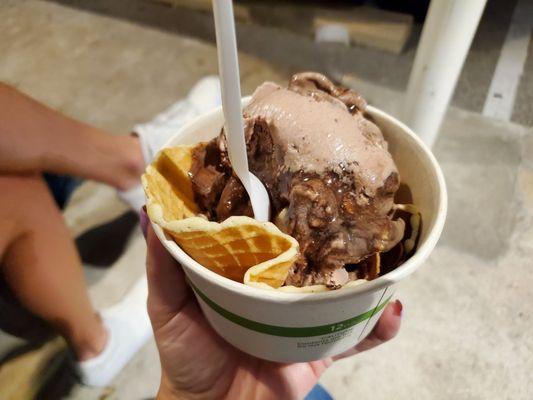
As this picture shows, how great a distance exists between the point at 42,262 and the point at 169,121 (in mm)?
760

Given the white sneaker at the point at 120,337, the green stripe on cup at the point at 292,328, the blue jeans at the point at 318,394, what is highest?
the green stripe on cup at the point at 292,328

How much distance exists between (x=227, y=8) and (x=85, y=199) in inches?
52.7

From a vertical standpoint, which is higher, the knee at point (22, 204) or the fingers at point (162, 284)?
the fingers at point (162, 284)

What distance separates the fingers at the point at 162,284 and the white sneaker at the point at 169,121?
74 cm

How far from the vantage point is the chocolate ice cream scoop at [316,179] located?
0.58 metres

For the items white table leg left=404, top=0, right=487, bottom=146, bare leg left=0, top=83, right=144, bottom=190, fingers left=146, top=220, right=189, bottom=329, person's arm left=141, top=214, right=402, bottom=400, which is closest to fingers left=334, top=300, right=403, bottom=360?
person's arm left=141, top=214, right=402, bottom=400

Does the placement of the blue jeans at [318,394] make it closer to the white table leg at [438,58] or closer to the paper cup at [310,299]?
the paper cup at [310,299]

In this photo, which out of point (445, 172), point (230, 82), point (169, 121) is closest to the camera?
point (230, 82)

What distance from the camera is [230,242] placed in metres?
0.54

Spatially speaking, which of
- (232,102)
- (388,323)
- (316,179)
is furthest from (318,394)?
(232,102)

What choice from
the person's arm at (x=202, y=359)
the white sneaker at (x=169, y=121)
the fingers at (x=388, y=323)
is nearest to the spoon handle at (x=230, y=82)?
the person's arm at (x=202, y=359)

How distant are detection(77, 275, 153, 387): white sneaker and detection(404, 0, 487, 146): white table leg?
0.90m

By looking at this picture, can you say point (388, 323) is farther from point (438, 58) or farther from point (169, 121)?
point (169, 121)

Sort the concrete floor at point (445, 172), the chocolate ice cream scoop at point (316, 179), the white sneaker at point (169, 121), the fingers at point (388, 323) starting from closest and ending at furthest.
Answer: the chocolate ice cream scoop at point (316, 179)
the fingers at point (388, 323)
the concrete floor at point (445, 172)
the white sneaker at point (169, 121)
